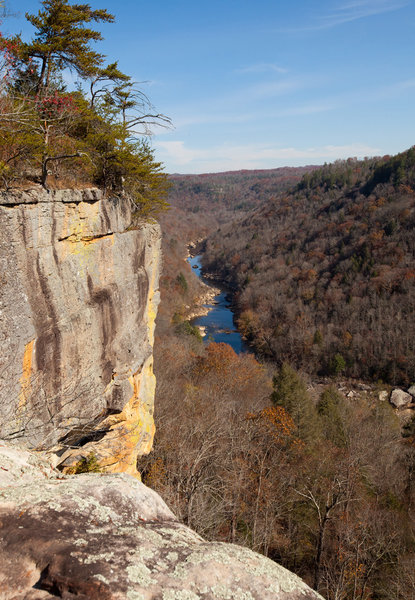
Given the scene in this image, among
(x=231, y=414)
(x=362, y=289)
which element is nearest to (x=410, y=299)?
(x=362, y=289)

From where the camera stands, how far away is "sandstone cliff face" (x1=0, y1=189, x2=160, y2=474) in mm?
6492

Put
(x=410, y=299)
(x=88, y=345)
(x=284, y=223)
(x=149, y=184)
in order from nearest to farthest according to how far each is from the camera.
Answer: (x=88, y=345) < (x=149, y=184) < (x=410, y=299) < (x=284, y=223)

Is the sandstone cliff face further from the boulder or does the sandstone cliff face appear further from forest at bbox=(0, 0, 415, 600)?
the boulder

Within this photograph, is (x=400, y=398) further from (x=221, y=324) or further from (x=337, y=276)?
(x=337, y=276)

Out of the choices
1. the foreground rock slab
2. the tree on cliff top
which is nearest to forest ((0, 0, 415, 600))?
the tree on cliff top

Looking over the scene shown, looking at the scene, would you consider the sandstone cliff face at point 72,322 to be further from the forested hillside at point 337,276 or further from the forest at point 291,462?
the forested hillside at point 337,276

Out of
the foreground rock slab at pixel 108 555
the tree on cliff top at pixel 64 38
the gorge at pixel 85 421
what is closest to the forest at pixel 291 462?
the gorge at pixel 85 421

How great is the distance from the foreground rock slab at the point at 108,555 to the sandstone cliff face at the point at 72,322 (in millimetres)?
2862

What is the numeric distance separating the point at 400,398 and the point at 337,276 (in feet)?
102

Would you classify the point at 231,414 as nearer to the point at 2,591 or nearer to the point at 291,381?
the point at 291,381

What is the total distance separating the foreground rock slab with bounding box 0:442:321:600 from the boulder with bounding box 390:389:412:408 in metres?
40.8

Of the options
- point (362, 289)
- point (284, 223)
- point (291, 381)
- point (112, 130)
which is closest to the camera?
point (112, 130)

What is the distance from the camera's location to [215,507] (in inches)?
529

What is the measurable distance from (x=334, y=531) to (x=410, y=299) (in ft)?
148
